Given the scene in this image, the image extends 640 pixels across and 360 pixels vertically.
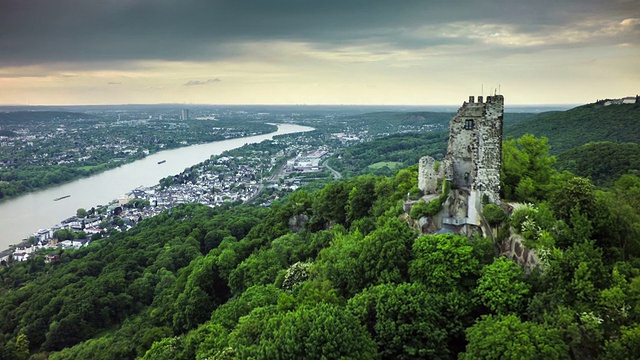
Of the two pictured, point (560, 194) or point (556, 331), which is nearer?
point (556, 331)

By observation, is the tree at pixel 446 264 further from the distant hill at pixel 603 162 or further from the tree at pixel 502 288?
the distant hill at pixel 603 162

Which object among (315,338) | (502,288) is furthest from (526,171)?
(315,338)

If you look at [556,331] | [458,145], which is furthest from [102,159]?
[556,331]

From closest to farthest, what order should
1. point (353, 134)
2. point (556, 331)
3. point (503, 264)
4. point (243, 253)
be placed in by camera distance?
point (556, 331) → point (503, 264) → point (243, 253) → point (353, 134)

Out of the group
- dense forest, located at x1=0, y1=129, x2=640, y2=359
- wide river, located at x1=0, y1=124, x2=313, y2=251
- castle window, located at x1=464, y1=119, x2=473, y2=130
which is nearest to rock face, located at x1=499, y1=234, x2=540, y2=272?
dense forest, located at x1=0, y1=129, x2=640, y2=359

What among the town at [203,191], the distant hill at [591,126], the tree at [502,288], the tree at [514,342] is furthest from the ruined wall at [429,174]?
the distant hill at [591,126]

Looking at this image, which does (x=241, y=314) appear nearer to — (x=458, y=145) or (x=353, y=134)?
(x=458, y=145)

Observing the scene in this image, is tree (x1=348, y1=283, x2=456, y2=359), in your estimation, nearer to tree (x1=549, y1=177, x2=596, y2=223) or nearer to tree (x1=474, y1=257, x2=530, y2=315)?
tree (x1=474, y1=257, x2=530, y2=315)
